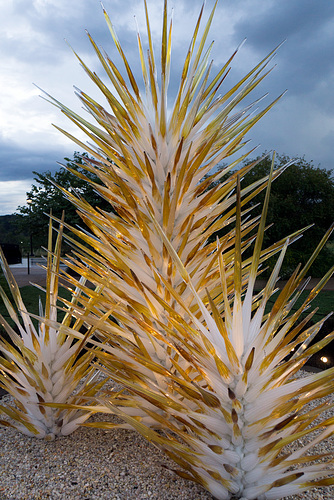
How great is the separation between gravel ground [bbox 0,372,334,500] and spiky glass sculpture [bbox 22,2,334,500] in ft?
0.56

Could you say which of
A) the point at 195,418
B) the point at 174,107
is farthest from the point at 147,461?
the point at 174,107

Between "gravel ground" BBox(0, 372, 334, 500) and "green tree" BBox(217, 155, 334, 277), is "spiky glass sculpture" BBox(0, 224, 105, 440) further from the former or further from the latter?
"green tree" BBox(217, 155, 334, 277)

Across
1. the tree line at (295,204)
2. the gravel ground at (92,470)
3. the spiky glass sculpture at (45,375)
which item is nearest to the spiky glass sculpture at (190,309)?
the gravel ground at (92,470)

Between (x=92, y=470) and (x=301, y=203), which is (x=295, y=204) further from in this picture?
(x=92, y=470)

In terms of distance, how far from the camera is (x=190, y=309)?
174cm

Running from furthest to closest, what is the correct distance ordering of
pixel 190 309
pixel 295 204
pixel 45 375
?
pixel 295 204, pixel 45 375, pixel 190 309

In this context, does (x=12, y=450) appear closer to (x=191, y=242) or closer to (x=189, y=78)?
(x=191, y=242)

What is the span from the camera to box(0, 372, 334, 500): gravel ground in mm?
1642

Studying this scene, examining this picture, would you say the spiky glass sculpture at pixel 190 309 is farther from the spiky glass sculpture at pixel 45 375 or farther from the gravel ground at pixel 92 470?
the spiky glass sculpture at pixel 45 375

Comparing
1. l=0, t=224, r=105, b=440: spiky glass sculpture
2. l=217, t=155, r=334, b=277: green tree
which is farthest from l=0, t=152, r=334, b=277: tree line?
l=0, t=224, r=105, b=440: spiky glass sculpture

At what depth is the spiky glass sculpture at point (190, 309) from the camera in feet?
4.54

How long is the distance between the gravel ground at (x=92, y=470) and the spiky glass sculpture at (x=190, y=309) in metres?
0.17

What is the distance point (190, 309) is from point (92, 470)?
865 millimetres

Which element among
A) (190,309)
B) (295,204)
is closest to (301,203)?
(295,204)
